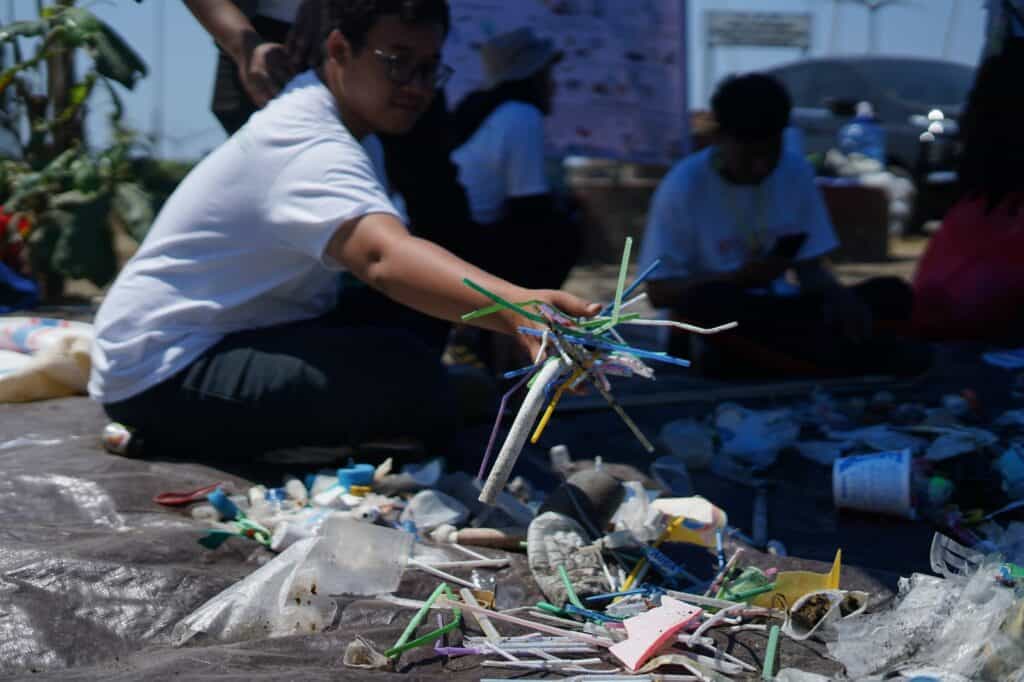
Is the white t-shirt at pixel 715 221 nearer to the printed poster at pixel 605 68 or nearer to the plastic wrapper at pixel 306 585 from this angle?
the printed poster at pixel 605 68

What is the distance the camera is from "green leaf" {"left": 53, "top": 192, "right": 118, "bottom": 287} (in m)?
5.45

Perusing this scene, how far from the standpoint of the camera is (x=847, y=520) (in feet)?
9.42

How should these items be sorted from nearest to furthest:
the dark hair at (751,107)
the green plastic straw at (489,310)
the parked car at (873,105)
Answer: the green plastic straw at (489,310), the dark hair at (751,107), the parked car at (873,105)

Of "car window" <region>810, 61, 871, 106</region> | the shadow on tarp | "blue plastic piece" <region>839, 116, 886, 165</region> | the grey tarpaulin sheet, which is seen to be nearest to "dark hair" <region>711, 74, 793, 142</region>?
the shadow on tarp

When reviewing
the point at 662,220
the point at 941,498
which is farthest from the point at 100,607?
the point at 662,220

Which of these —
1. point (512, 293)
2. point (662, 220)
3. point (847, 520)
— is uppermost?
point (512, 293)

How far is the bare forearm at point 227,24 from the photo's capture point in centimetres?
333

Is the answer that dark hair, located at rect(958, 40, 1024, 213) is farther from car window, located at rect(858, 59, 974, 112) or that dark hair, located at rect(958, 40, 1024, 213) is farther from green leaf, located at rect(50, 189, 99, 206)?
green leaf, located at rect(50, 189, 99, 206)

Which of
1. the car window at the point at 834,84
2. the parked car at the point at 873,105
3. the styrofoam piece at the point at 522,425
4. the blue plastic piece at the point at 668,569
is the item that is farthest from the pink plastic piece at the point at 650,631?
the car window at the point at 834,84

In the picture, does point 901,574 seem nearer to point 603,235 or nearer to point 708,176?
point 708,176

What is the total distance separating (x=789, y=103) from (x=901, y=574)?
7.97 ft

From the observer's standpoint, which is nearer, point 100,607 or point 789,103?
point 100,607

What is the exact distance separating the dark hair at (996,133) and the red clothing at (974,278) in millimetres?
74

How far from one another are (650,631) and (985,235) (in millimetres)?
3356
